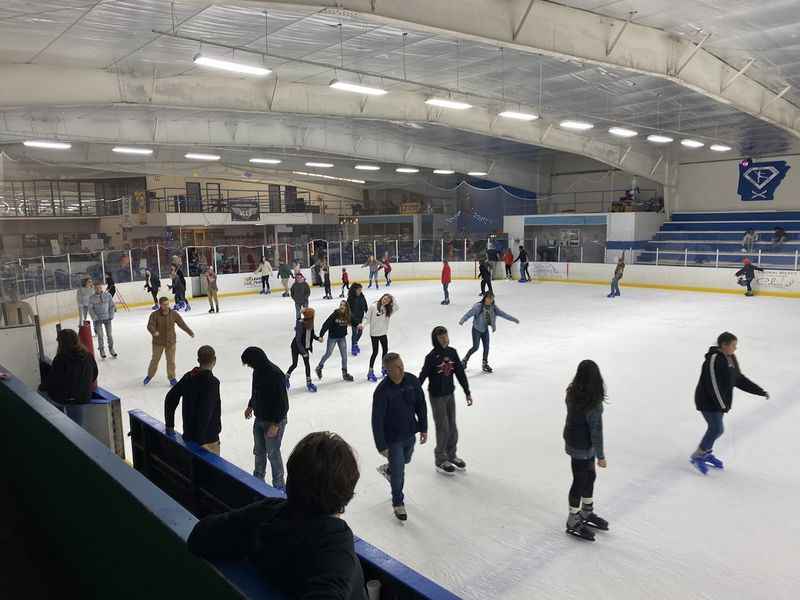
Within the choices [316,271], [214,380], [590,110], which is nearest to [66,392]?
[214,380]

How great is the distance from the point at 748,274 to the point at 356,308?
1459cm

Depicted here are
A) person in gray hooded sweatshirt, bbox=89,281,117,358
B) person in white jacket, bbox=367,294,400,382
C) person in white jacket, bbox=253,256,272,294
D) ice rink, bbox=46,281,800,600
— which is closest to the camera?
ice rink, bbox=46,281,800,600

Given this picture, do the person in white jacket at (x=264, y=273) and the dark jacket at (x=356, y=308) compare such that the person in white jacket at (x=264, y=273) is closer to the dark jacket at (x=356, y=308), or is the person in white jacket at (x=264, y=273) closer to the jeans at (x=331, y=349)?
the dark jacket at (x=356, y=308)

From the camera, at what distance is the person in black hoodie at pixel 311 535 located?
1.65 metres

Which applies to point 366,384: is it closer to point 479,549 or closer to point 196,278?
point 479,549

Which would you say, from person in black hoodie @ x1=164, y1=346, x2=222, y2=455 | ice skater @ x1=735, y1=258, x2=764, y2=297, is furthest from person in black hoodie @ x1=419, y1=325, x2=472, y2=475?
ice skater @ x1=735, y1=258, x2=764, y2=297

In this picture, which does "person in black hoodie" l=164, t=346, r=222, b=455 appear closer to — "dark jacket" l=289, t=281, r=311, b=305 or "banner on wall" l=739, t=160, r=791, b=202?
"dark jacket" l=289, t=281, r=311, b=305

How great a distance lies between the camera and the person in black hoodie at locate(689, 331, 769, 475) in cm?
536

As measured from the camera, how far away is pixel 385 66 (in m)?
12.1


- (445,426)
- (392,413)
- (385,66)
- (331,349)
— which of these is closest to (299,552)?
(392,413)

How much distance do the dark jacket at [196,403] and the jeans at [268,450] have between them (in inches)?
22.3

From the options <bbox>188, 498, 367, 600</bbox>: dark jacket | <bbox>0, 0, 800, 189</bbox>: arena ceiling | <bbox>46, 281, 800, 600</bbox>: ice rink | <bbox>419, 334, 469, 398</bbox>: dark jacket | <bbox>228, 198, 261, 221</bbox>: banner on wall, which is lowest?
<bbox>46, 281, 800, 600</bbox>: ice rink

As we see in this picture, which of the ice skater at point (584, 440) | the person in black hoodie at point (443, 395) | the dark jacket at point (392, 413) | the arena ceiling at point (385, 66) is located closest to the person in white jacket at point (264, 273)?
the arena ceiling at point (385, 66)

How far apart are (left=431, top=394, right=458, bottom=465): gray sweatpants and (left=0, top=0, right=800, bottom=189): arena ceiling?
4.92 meters
